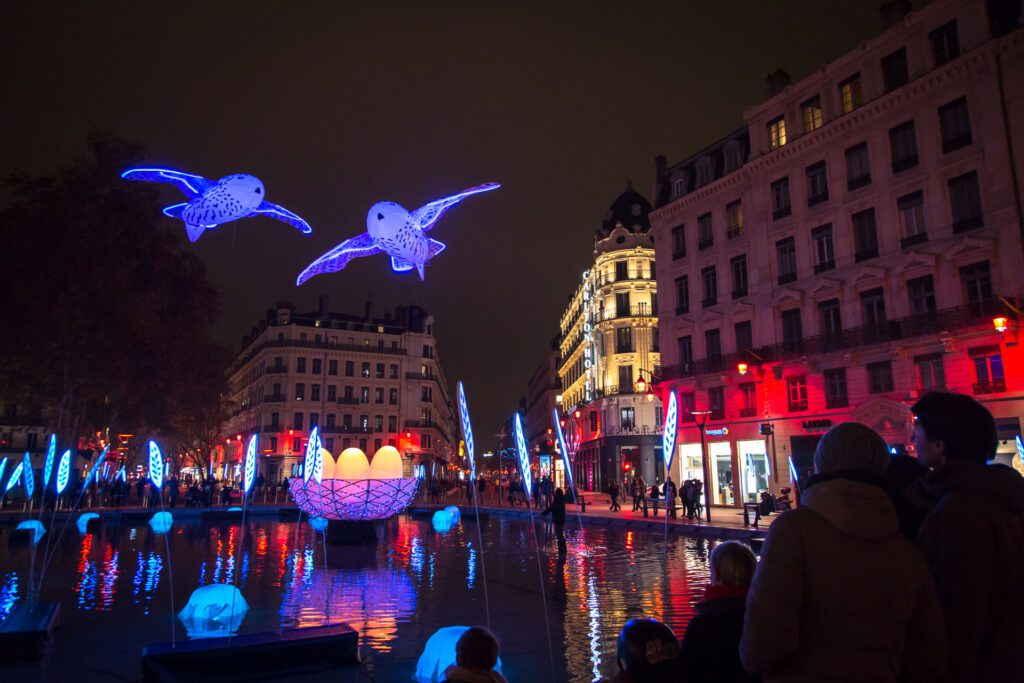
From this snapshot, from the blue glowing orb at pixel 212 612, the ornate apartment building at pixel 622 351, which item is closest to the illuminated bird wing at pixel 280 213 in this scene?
the blue glowing orb at pixel 212 612

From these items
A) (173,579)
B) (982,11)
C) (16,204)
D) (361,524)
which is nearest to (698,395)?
(982,11)

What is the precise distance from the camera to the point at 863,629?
8.18ft

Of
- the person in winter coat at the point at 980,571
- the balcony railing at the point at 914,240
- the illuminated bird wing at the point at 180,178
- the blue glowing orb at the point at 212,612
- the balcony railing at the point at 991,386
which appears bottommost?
the blue glowing orb at the point at 212,612

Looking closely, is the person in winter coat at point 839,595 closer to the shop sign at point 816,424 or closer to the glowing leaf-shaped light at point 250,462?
the glowing leaf-shaped light at point 250,462

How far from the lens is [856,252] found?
30.1 m

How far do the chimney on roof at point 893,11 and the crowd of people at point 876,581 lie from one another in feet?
109

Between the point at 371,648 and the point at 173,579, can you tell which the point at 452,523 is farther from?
the point at 371,648

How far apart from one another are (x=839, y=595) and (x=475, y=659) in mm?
2064

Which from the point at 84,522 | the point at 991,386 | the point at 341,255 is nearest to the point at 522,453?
the point at 341,255

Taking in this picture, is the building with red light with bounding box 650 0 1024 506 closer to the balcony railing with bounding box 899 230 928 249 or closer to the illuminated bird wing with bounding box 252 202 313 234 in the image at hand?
the balcony railing with bounding box 899 230 928 249

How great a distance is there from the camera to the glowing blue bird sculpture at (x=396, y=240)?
11.9m

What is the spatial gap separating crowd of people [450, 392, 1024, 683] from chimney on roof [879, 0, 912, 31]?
3334 centimetres

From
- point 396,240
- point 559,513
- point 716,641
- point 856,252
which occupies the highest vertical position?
point 856,252

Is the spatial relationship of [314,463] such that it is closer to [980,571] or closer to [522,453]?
[522,453]
